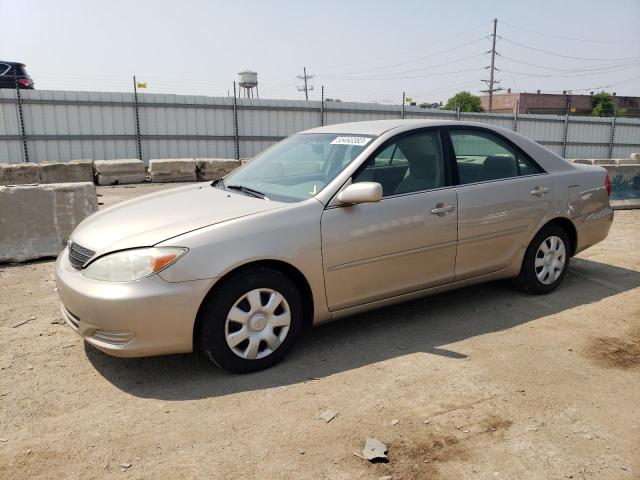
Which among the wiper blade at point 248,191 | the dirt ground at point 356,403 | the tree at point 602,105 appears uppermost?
the tree at point 602,105

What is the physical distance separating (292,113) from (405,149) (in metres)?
15.0

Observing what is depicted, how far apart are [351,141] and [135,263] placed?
182cm

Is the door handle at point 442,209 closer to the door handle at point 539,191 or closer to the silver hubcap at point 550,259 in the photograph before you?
the door handle at point 539,191

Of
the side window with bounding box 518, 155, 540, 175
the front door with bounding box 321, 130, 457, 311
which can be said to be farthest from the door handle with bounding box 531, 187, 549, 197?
the front door with bounding box 321, 130, 457, 311

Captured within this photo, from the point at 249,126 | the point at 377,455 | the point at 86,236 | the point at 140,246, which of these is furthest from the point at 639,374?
the point at 249,126

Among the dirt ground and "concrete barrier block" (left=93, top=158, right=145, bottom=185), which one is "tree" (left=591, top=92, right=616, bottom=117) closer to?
"concrete barrier block" (left=93, top=158, right=145, bottom=185)

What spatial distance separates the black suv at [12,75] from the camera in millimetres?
15992

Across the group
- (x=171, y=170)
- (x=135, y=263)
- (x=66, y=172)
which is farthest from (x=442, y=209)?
(x=171, y=170)

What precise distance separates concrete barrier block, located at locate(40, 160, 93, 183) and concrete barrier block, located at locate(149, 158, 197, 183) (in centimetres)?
149

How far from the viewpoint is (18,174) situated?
11.3 meters

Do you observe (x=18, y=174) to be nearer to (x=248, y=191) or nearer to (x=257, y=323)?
(x=248, y=191)

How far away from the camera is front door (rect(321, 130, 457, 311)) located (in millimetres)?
3500

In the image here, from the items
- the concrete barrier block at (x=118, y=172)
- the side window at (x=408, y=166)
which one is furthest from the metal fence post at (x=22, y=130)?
the side window at (x=408, y=166)

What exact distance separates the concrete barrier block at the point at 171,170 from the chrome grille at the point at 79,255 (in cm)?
1035
